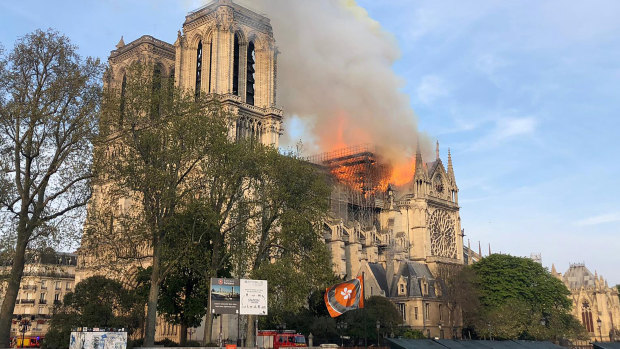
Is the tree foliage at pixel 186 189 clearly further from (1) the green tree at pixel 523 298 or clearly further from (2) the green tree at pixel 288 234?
(1) the green tree at pixel 523 298

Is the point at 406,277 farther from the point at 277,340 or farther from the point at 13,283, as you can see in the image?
the point at 13,283

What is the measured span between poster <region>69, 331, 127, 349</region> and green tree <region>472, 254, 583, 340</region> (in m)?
56.1

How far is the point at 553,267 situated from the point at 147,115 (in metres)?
114

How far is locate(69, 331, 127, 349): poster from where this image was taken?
113 ft

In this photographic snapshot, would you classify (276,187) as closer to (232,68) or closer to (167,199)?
(167,199)

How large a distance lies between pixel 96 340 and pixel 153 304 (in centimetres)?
548

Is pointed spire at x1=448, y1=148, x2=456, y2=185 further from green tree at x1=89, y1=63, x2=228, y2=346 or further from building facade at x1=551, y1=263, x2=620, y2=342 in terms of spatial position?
green tree at x1=89, y1=63, x2=228, y2=346

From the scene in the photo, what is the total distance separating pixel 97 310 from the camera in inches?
2178

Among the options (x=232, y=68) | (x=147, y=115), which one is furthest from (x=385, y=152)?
(x=147, y=115)

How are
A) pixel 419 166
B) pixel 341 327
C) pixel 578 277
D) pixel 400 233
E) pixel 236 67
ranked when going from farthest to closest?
pixel 578 277 → pixel 419 166 → pixel 400 233 → pixel 236 67 → pixel 341 327

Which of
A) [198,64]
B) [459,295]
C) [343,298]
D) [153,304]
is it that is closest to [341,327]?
[459,295]

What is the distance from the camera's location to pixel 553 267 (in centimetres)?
13562

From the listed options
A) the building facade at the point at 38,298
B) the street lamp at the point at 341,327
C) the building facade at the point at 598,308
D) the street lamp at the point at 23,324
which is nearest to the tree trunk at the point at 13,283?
the street lamp at the point at 23,324

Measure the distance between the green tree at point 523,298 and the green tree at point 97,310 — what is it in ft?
146
